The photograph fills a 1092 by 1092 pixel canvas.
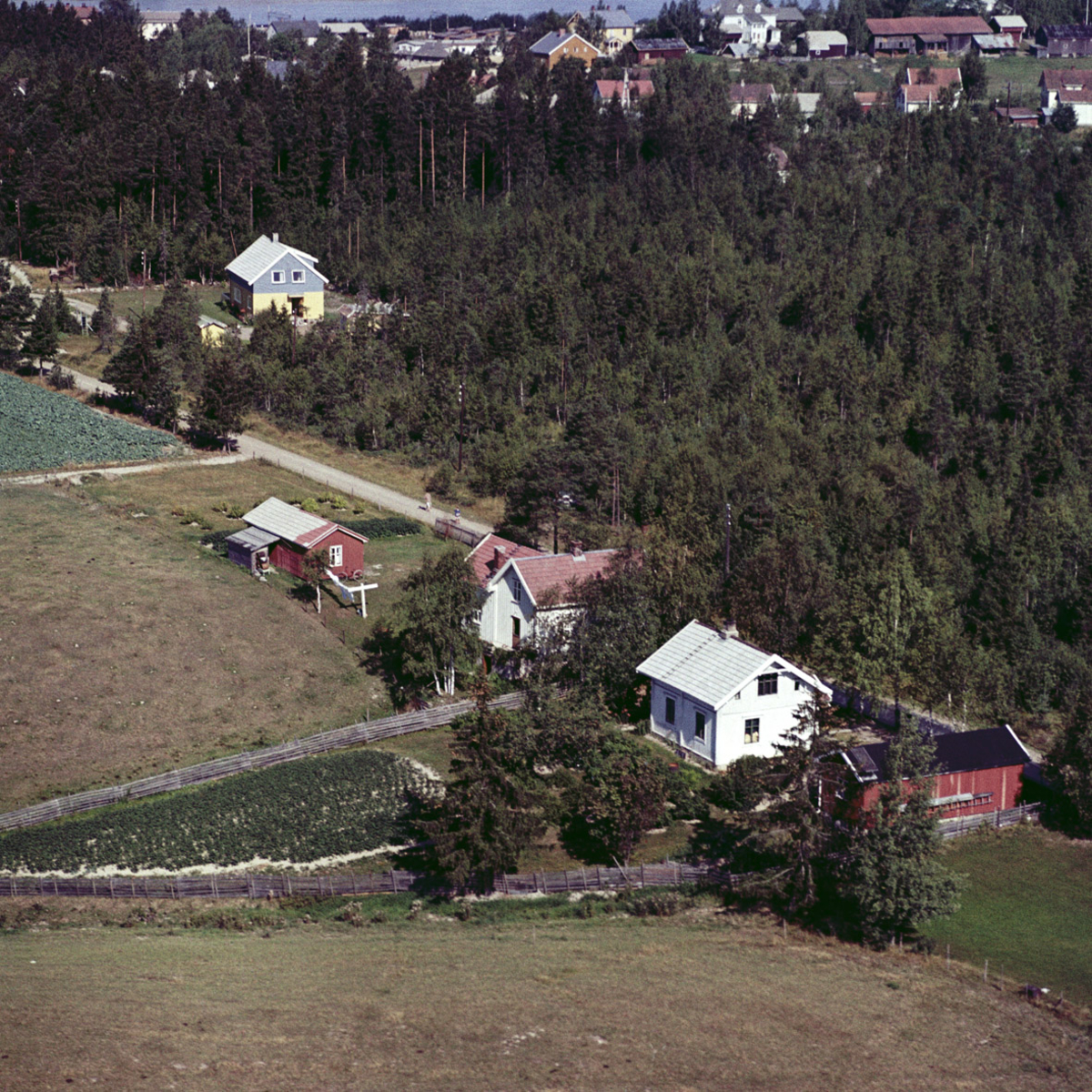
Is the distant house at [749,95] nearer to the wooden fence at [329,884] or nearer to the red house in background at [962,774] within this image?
the red house in background at [962,774]

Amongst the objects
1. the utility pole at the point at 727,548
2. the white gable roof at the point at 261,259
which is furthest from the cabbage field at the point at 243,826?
the white gable roof at the point at 261,259

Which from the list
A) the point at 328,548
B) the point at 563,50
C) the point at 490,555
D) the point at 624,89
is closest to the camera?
the point at 490,555

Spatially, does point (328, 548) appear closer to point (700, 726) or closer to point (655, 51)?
point (700, 726)

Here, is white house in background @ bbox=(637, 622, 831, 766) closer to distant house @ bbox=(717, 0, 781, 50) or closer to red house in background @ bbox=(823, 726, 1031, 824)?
red house in background @ bbox=(823, 726, 1031, 824)

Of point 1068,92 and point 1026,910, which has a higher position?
point 1068,92

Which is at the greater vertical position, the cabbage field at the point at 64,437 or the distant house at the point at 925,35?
the distant house at the point at 925,35

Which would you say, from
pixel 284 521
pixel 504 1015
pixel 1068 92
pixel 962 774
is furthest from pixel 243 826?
pixel 1068 92

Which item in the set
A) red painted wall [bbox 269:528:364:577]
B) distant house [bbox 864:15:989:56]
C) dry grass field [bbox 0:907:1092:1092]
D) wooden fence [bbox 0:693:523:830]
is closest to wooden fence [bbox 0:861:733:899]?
dry grass field [bbox 0:907:1092:1092]

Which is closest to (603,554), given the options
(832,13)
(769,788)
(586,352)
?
(769,788)
